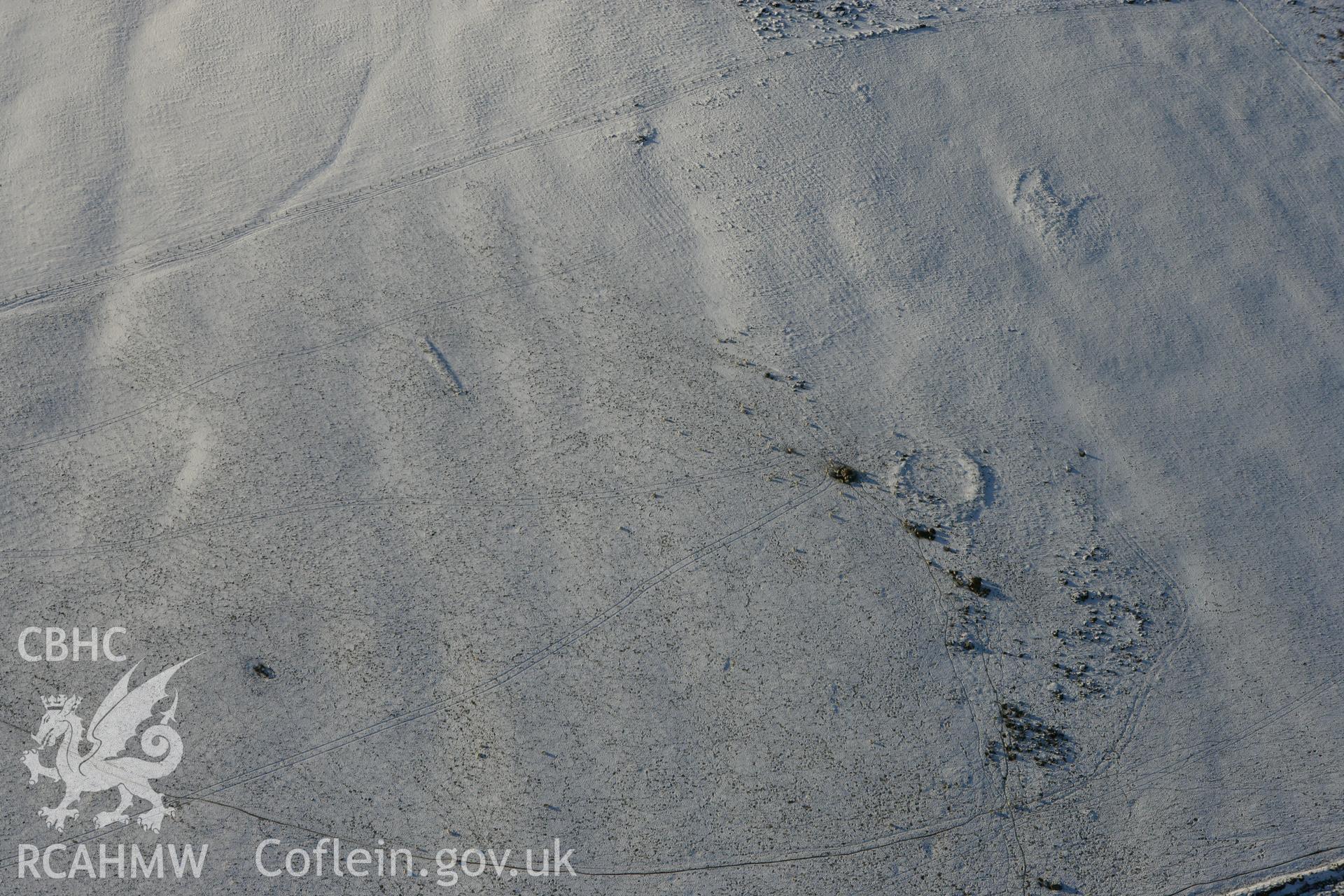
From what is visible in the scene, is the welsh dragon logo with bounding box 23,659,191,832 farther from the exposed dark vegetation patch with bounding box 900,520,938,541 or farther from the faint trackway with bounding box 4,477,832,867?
the exposed dark vegetation patch with bounding box 900,520,938,541

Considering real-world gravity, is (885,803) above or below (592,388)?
below

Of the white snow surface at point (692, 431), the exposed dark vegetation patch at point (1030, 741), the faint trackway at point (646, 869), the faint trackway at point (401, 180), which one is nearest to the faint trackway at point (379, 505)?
the white snow surface at point (692, 431)

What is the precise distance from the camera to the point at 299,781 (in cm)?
1155

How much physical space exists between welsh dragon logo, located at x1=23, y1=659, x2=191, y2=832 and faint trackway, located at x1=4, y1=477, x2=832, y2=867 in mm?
314

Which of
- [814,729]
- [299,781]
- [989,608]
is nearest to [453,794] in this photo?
[299,781]

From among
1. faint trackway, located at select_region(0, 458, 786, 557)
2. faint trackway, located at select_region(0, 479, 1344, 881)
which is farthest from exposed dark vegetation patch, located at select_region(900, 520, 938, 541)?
faint trackway, located at select_region(0, 479, 1344, 881)

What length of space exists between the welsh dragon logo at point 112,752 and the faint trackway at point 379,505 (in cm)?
181

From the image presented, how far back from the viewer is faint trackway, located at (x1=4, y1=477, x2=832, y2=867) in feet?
37.8

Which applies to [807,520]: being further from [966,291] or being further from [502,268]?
[502,268]

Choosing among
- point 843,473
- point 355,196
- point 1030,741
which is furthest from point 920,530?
point 355,196

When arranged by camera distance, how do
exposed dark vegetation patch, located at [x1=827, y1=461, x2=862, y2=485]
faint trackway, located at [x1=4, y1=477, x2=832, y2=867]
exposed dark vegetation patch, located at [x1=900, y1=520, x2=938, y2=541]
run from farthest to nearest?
exposed dark vegetation patch, located at [x1=827, y1=461, x2=862, y2=485]
exposed dark vegetation patch, located at [x1=900, y1=520, x2=938, y2=541]
faint trackway, located at [x1=4, y1=477, x2=832, y2=867]

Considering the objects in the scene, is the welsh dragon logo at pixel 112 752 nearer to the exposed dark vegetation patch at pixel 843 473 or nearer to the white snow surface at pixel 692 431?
the white snow surface at pixel 692 431

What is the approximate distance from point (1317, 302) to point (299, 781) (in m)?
15.6

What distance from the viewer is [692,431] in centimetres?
1368
